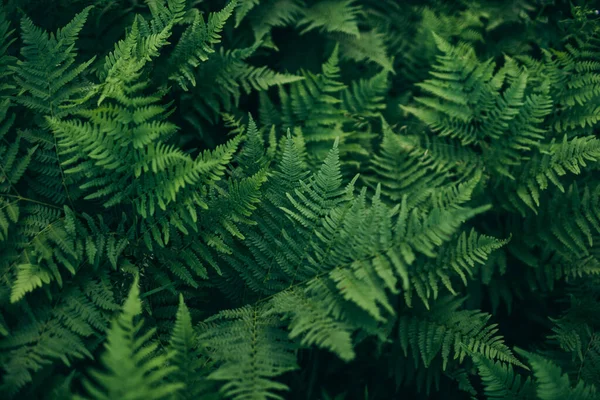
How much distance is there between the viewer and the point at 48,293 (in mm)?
2109

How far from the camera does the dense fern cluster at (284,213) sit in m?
2.09

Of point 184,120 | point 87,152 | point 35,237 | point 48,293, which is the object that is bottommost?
point 48,293

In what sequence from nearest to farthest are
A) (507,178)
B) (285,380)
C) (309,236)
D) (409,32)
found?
(309,236) → (285,380) → (507,178) → (409,32)

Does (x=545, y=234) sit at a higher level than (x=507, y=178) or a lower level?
lower

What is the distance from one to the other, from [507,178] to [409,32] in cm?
152

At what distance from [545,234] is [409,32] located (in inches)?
76.3

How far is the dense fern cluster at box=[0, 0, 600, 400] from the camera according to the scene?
2.09 meters

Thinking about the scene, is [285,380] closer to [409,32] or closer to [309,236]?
[309,236]

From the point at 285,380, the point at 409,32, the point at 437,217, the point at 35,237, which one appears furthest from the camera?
the point at 409,32

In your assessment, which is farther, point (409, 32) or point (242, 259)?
point (409, 32)

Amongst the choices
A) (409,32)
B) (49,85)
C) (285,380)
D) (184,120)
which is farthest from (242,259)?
(409,32)

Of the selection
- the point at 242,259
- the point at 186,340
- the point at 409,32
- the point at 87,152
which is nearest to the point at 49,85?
the point at 87,152

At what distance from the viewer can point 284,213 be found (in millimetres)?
2535

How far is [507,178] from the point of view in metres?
3.05
